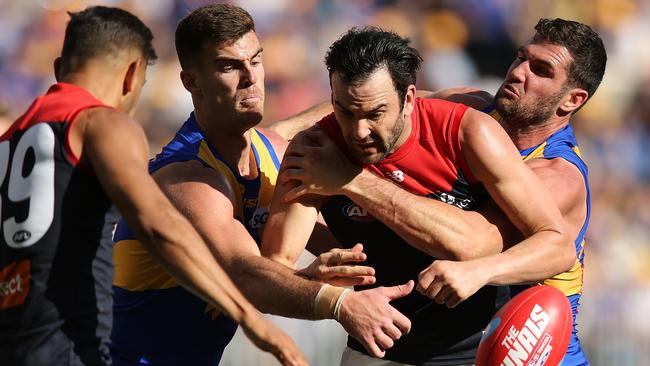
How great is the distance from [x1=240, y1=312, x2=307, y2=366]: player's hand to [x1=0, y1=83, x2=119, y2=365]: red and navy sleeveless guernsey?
2.30 ft

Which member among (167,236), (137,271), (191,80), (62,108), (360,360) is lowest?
(360,360)

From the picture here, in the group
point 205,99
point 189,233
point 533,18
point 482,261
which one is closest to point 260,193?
point 205,99

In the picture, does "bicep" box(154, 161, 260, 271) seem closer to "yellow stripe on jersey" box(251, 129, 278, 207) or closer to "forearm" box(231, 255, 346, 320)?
"forearm" box(231, 255, 346, 320)

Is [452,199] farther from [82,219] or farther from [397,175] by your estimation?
[82,219]

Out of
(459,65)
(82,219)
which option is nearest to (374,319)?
(82,219)

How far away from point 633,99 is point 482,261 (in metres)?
6.30

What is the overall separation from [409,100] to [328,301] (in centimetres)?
109

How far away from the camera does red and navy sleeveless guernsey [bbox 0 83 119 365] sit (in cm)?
364

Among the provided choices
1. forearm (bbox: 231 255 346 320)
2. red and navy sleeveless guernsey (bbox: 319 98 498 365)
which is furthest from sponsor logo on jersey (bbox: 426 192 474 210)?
forearm (bbox: 231 255 346 320)

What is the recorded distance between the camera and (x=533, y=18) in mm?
10320

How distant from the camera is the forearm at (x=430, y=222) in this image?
452 centimetres

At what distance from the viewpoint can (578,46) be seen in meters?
5.49

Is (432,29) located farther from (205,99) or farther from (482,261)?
(482,261)

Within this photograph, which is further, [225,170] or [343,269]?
[225,170]
